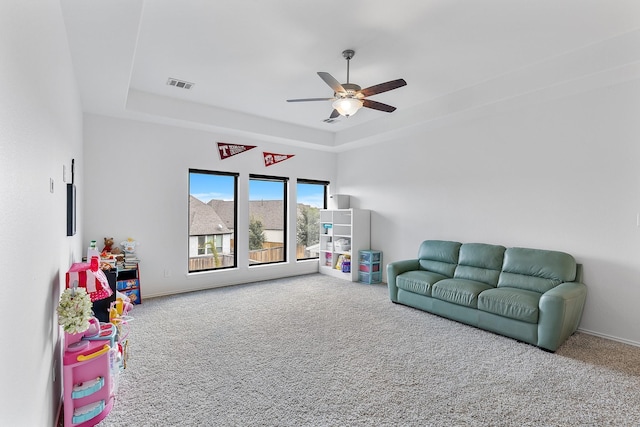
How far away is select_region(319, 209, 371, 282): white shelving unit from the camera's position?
611 centimetres

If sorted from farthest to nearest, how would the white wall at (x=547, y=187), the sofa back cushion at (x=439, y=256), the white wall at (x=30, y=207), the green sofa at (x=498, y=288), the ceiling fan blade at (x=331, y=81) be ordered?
1. the sofa back cushion at (x=439, y=256)
2. the white wall at (x=547, y=187)
3. the green sofa at (x=498, y=288)
4. the ceiling fan blade at (x=331, y=81)
5. the white wall at (x=30, y=207)

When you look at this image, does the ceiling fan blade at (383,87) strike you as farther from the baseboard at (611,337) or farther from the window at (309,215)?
the window at (309,215)

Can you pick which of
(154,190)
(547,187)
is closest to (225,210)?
(154,190)

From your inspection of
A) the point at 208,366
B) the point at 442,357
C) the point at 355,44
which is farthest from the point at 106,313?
the point at 355,44

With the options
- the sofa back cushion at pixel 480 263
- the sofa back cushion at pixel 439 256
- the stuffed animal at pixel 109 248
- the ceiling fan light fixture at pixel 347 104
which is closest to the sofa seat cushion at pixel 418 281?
the sofa back cushion at pixel 439 256

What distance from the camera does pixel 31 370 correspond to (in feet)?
4.80

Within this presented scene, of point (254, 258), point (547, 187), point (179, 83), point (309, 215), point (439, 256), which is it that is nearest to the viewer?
point (547, 187)

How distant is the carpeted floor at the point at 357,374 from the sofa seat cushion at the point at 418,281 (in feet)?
1.08

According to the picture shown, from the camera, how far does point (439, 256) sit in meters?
4.79

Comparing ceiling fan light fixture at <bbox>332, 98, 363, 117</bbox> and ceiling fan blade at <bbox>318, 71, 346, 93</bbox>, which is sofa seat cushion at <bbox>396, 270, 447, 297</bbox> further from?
ceiling fan blade at <bbox>318, 71, 346, 93</bbox>

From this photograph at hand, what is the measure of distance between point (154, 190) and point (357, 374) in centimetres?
393

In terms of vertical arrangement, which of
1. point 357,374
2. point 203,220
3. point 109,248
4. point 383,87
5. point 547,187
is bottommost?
point 357,374

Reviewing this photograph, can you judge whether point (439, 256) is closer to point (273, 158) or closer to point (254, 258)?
point (254, 258)

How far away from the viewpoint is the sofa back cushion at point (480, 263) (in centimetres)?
414
